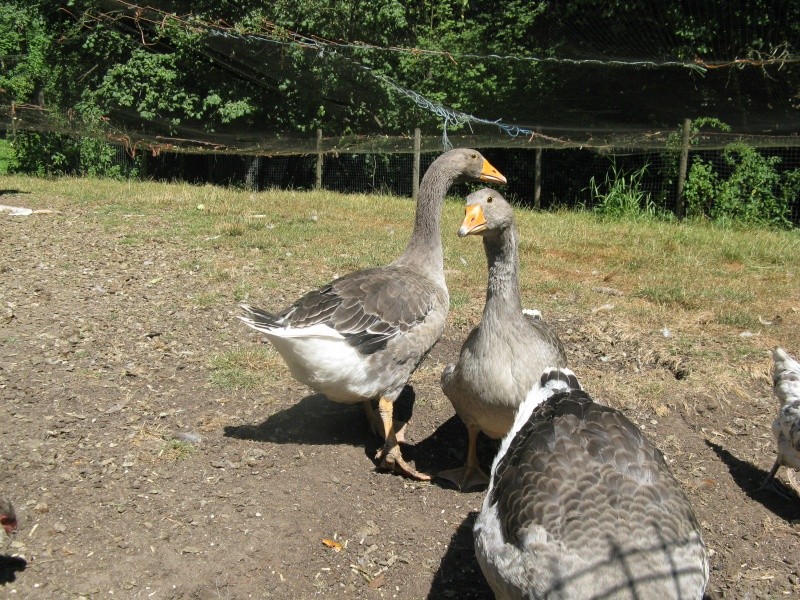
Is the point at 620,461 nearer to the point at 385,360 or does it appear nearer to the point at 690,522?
the point at 690,522

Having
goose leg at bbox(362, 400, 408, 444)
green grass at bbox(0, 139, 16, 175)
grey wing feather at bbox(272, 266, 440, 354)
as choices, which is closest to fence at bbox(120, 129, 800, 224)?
green grass at bbox(0, 139, 16, 175)

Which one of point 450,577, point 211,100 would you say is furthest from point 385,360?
point 211,100

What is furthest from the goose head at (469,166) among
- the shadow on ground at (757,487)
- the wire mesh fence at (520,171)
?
the wire mesh fence at (520,171)

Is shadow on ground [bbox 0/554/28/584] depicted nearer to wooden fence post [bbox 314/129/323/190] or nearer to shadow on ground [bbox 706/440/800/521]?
shadow on ground [bbox 706/440/800/521]

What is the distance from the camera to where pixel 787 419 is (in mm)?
4699

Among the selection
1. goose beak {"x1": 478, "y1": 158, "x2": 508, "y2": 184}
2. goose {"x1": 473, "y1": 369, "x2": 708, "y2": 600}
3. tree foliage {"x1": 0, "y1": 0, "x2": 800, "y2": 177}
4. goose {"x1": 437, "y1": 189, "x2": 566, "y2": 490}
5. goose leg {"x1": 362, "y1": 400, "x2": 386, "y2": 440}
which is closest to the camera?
goose {"x1": 473, "y1": 369, "x2": 708, "y2": 600}

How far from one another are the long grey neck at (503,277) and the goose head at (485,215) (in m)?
0.08

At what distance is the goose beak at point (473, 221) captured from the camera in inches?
172

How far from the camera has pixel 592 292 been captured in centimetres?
794

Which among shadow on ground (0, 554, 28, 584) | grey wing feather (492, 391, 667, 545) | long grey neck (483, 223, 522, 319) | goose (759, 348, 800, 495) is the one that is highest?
long grey neck (483, 223, 522, 319)

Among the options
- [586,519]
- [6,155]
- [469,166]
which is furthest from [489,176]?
[6,155]

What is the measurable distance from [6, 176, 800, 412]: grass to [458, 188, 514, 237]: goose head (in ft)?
5.84

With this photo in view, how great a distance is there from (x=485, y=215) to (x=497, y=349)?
0.76 meters

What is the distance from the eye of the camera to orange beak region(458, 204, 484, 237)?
4359mm
